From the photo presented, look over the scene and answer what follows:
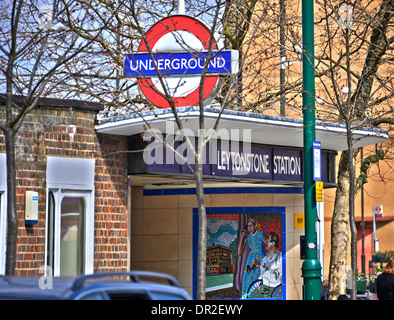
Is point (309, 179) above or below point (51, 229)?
above

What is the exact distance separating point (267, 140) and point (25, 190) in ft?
17.3

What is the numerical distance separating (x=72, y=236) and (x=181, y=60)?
3.45 metres

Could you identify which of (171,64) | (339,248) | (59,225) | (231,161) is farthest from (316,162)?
(339,248)

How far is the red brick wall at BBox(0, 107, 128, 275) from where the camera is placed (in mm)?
11969

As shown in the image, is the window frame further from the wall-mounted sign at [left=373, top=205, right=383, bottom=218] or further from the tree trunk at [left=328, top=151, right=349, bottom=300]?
the wall-mounted sign at [left=373, top=205, right=383, bottom=218]

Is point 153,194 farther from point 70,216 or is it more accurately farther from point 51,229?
point 51,229

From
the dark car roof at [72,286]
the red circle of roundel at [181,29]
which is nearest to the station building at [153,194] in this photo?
the red circle of roundel at [181,29]

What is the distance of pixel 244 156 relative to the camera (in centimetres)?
1499

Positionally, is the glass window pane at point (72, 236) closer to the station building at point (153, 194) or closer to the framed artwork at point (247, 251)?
the station building at point (153, 194)

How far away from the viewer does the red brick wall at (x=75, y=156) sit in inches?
471

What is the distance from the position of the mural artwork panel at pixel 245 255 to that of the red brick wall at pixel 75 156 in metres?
4.17

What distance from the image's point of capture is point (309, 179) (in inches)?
486
